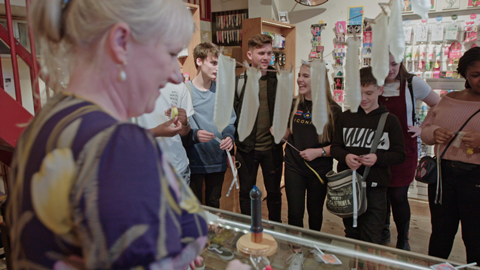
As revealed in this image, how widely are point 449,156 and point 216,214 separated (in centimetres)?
134

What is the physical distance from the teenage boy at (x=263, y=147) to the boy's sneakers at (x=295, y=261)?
4.02ft

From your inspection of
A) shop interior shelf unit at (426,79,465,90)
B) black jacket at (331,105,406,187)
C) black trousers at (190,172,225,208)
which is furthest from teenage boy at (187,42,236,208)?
shop interior shelf unit at (426,79,465,90)

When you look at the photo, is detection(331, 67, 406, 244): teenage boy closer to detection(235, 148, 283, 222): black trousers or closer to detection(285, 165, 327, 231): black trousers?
detection(285, 165, 327, 231): black trousers

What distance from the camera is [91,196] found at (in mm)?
409

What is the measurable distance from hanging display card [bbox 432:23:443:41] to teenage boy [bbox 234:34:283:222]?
2.12m

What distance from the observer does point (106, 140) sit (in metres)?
0.43

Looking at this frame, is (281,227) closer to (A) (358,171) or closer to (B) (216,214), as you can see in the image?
(B) (216,214)

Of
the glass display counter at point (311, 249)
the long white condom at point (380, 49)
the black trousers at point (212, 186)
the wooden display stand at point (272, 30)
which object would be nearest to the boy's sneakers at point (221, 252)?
the glass display counter at point (311, 249)

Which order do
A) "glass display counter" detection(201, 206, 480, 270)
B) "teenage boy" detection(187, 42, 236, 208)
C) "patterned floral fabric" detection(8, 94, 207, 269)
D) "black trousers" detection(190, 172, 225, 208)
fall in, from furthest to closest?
1. "black trousers" detection(190, 172, 225, 208)
2. "teenage boy" detection(187, 42, 236, 208)
3. "glass display counter" detection(201, 206, 480, 270)
4. "patterned floral fabric" detection(8, 94, 207, 269)

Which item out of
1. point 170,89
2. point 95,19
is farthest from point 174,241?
point 170,89

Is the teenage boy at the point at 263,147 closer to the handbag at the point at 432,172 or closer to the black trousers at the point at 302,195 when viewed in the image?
the black trousers at the point at 302,195

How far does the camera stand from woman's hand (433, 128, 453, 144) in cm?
178

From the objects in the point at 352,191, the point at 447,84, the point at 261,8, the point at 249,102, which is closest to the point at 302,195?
the point at 352,191

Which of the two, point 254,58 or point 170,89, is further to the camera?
point 254,58
